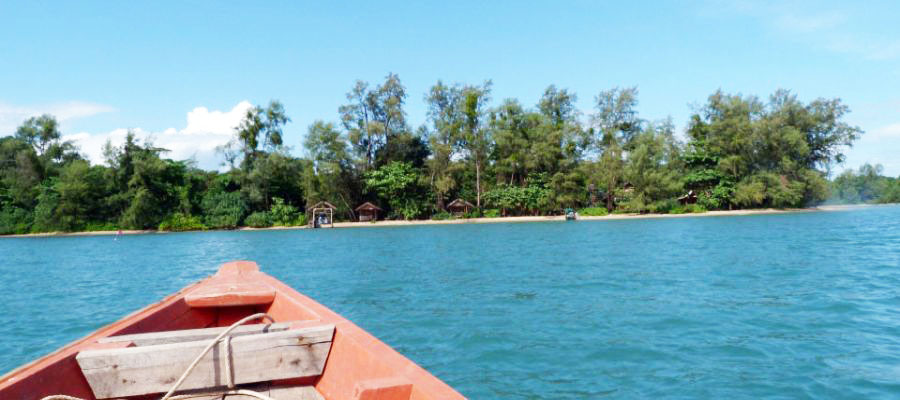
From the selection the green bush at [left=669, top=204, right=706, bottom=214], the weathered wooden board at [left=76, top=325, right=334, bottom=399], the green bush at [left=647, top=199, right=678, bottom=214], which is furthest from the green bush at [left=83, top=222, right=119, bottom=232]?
the weathered wooden board at [left=76, top=325, right=334, bottom=399]

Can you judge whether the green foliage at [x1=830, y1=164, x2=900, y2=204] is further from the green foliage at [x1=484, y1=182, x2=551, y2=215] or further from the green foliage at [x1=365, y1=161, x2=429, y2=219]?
the green foliage at [x1=365, y1=161, x2=429, y2=219]

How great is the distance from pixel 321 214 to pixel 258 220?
578cm

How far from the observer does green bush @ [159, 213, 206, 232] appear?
47.9 m

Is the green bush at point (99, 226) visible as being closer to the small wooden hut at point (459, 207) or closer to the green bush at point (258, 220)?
the green bush at point (258, 220)

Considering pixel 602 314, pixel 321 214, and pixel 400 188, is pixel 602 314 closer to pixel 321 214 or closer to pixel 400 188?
pixel 400 188

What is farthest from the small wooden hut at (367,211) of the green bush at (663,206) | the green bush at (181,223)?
the green bush at (663,206)

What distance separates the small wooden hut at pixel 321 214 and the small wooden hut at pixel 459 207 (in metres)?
11.8

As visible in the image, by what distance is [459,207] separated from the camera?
53875 millimetres

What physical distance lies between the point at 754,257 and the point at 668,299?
767 centimetres

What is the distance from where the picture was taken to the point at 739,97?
5181 centimetres

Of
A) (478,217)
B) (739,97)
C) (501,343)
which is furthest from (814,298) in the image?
(739,97)

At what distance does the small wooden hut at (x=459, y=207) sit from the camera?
53.1 meters

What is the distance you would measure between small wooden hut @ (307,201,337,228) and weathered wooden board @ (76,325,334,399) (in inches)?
1865

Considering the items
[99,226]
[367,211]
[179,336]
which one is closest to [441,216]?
[367,211]
